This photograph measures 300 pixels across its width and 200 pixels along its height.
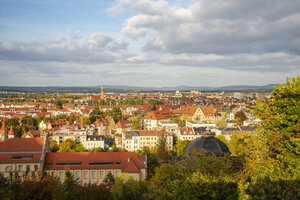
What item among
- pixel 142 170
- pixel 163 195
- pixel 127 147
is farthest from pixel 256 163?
pixel 127 147

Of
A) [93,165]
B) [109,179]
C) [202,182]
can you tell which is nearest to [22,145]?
[93,165]

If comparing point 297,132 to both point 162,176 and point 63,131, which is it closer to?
point 162,176

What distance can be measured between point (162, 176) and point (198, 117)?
288ft

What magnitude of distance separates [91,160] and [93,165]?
31.7 inches

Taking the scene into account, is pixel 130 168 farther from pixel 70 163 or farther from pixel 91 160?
pixel 70 163

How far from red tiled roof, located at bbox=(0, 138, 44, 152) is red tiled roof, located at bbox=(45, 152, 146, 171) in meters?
2.16

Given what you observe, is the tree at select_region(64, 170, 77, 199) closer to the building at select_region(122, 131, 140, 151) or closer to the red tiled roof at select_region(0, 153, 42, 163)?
the red tiled roof at select_region(0, 153, 42, 163)

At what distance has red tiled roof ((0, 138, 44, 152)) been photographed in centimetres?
4032

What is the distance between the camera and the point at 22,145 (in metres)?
41.2

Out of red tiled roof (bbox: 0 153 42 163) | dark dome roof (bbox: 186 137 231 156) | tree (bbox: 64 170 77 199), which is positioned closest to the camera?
tree (bbox: 64 170 77 199)

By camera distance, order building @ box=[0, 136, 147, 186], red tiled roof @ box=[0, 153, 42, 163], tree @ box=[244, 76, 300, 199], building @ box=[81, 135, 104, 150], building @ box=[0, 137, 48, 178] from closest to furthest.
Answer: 1. tree @ box=[244, 76, 300, 199]
2. building @ box=[0, 136, 147, 186]
3. building @ box=[0, 137, 48, 178]
4. red tiled roof @ box=[0, 153, 42, 163]
5. building @ box=[81, 135, 104, 150]

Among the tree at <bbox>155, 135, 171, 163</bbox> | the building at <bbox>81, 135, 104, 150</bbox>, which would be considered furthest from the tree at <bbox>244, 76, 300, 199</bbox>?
the building at <bbox>81, 135, 104, 150</bbox>

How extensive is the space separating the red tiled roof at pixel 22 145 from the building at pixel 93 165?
2.26m

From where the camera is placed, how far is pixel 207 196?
52.3 feet
